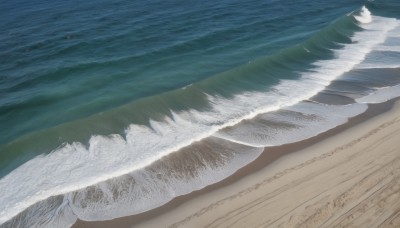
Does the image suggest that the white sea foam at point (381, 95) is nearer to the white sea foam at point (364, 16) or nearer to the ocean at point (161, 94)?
the ocean at point (161, 94)

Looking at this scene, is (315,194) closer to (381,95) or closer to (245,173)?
(245,173)

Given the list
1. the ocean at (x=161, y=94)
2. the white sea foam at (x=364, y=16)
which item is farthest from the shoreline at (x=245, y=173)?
the white sea foam at (x=364, y=16)

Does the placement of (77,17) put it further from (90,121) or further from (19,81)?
(90,121)

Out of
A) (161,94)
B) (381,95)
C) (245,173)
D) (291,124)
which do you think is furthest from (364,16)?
(245,173)

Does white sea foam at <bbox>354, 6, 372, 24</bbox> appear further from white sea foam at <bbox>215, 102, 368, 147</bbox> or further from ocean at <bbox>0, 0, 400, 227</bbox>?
white sea foam at <bbox>215, 102, 368, 147</bbox>

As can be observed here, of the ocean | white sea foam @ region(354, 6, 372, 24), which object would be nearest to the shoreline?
the ocean

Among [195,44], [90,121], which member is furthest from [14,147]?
[195,44]
